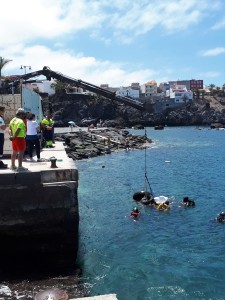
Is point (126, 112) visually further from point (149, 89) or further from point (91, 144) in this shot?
point (91, 144)

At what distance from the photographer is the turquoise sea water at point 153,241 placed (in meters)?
12.2

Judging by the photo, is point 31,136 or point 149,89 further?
point 149,89

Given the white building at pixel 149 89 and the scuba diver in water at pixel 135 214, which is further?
the white building at pixel 149 89

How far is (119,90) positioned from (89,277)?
525 ft

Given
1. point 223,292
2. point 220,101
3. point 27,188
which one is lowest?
point 223,292

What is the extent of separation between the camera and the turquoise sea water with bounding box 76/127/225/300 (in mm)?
12227

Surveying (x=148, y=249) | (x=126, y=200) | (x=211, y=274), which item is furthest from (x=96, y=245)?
(x=126, y=200)

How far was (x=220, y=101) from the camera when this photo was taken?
160375 mm

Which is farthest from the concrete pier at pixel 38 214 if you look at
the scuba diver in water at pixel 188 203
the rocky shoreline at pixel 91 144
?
the rocky shoreline at pixel 91 144

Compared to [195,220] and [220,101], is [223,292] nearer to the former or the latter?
[195,220]

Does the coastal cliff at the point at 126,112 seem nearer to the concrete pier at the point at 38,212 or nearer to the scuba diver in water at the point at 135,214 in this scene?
the scuba diver in water at the point at 135,214

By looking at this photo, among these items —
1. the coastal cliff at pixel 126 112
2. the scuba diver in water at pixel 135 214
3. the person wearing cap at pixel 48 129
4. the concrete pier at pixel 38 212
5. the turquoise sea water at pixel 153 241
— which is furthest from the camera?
the coastal cliff at pixel 126 112

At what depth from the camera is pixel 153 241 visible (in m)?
16.5

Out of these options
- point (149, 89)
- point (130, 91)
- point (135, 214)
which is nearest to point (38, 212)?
point (135, 214)
